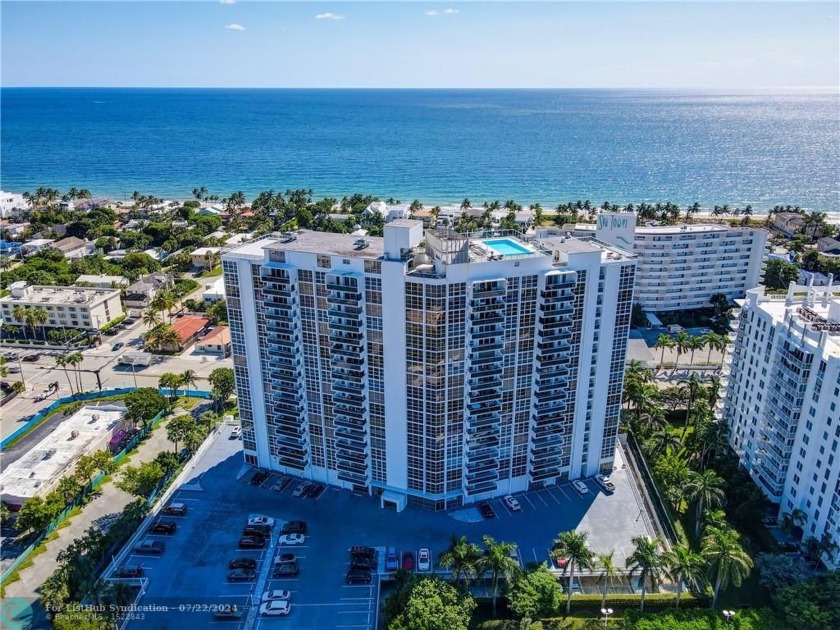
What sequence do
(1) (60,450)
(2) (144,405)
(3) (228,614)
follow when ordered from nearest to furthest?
(3) (228,614) → (1) (60,450) → (2) (144,405)

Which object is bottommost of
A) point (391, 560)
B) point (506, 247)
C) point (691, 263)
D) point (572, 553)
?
point (391, 560)

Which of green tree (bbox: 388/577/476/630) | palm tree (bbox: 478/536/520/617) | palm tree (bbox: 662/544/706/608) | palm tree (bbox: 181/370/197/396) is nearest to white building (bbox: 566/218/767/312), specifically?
palm tree (bbox: 662/544/706/608)

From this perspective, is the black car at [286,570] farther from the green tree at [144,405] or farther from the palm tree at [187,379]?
the palm tree at [187,379]

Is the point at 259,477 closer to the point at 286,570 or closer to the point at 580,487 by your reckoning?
the point at 286,570

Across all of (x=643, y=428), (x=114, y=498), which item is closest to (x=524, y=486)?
(x=643, y=428)

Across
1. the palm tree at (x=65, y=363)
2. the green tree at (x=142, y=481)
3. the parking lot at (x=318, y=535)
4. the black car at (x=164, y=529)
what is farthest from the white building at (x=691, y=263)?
the palm tree at (x=65, y=363)

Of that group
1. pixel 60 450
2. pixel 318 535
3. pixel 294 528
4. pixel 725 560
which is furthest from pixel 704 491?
pixel 60 450
